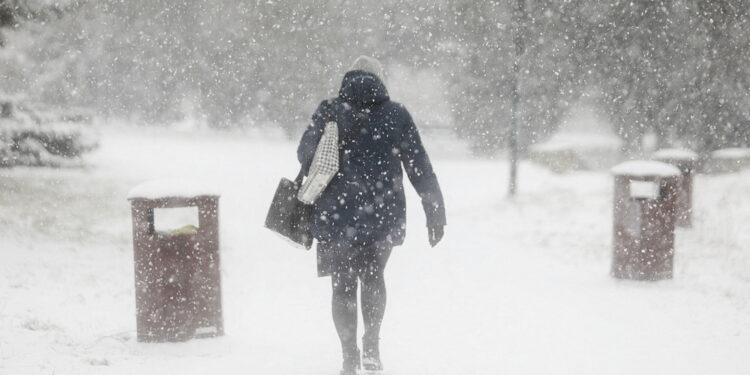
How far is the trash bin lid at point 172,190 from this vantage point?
Answer: 495cm

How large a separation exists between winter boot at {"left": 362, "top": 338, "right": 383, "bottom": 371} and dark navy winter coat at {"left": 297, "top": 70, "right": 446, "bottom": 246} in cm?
64

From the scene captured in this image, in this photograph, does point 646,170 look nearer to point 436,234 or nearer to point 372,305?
point 436,234

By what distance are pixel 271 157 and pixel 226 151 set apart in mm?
2842

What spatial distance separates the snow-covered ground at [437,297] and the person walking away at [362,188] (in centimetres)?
70

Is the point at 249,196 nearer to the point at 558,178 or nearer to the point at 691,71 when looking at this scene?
the point at 558,178

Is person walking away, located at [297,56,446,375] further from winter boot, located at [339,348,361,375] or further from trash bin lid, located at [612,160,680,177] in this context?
trash bin lid, located at [612,160,680,177]

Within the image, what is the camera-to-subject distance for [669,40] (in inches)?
639

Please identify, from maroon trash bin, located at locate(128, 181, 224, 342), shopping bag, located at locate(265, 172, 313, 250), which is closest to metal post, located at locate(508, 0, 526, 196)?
maroon trash bin, located at locate(128, 181, 224, 342)

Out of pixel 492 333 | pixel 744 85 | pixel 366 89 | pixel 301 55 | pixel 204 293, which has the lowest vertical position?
pixel 492 333

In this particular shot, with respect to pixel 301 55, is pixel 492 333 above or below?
below

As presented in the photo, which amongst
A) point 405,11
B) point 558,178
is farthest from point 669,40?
point 405,11

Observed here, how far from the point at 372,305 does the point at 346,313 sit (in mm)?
173

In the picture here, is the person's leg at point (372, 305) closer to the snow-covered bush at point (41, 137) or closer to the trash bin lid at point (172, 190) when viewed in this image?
the trash bin lid at point (172, 190)

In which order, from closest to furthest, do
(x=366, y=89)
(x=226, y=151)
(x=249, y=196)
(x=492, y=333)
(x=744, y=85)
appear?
(x=366, y=89) → (x=492, y=333) → (x=249, y=196) → (x=744, y=85) → (x=226, y=151)
